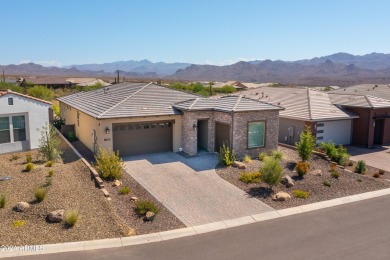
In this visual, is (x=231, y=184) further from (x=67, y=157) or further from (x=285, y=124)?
(x=285, y=124)

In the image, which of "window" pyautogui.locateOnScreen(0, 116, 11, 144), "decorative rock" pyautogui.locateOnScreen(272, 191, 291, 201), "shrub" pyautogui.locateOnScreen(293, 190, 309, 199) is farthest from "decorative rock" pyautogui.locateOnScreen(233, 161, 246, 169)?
"window" pyautogui.locateOnScreen(0, 116, 11, 144)

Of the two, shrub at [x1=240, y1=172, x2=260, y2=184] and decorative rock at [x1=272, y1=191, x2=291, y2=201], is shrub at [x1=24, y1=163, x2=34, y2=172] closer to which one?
shrub at [x1=240, y1=172, x2=260, y2=184]

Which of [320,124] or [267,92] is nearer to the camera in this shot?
[320,124]

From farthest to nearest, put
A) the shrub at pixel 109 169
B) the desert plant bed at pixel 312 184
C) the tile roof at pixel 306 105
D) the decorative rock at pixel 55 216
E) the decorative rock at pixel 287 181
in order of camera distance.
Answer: the tile roof at pixel 306 105 < the decorative rock at pixel 287 181 < the shrub at pixel 109 169 < the desert plant bed at pixel 312 184 < the decorative rock at pixel 55 216

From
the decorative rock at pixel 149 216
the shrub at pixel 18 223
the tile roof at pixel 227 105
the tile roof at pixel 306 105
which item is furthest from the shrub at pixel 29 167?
the tile roof at pixel 306 105

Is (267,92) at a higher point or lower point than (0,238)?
higher

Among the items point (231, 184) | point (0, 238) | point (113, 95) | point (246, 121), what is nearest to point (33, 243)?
point (0, 238)

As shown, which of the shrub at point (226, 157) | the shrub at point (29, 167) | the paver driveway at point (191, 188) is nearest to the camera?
the paver driveway at point (191, 188)

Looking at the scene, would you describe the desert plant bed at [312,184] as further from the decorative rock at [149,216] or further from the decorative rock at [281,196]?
the decorative rock at [149,216]
